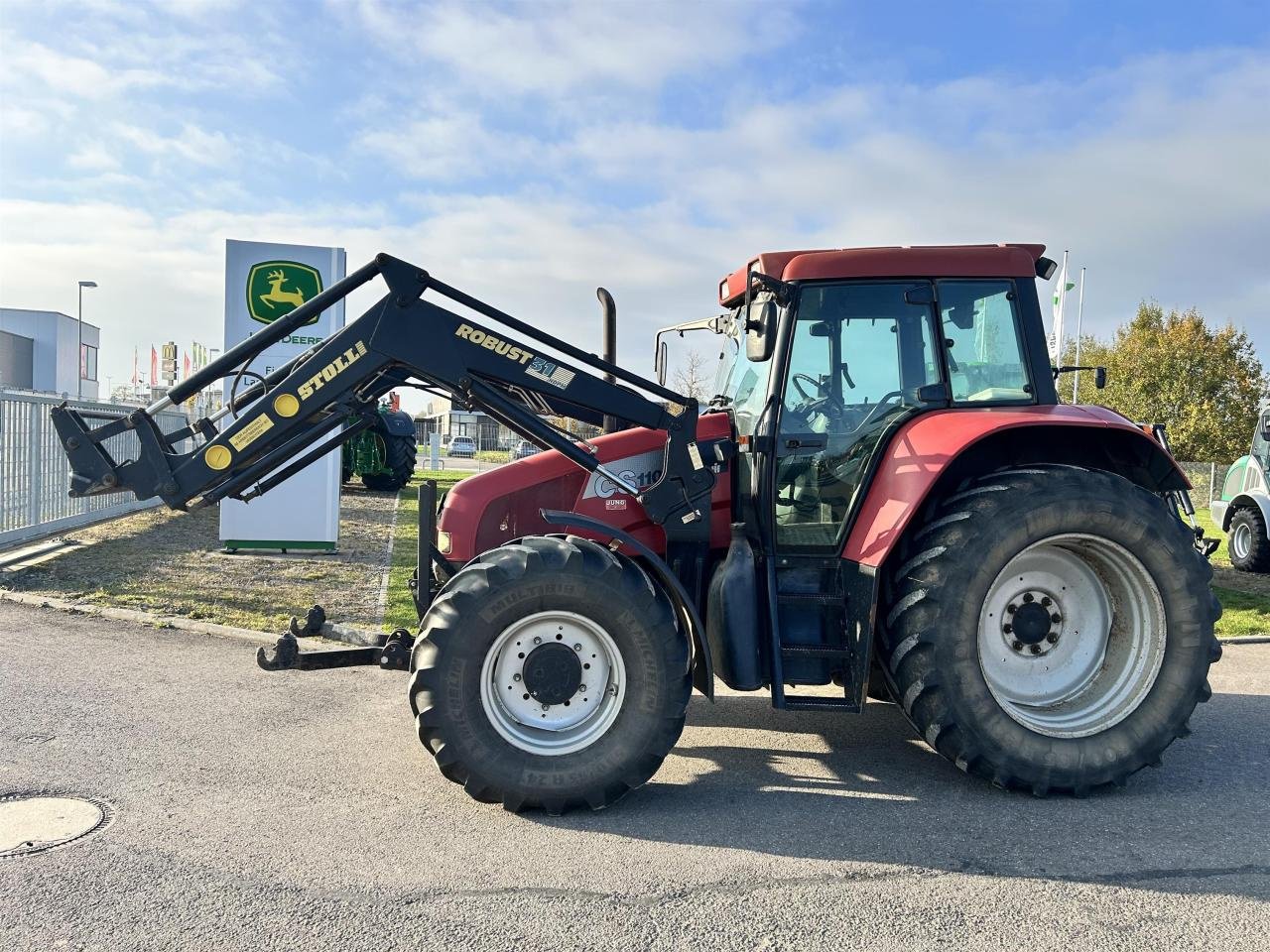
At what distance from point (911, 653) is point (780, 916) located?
145 cm

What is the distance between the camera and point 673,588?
4316mm

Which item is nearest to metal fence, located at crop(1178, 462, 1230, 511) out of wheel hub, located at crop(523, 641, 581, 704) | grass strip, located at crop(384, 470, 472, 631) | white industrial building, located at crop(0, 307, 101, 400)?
grass strip, located at crop(384, 470, 472, 631)

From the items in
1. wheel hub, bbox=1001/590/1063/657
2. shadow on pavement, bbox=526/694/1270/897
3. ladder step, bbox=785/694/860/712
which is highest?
wheel hub, bbox=1001/590/1063/657

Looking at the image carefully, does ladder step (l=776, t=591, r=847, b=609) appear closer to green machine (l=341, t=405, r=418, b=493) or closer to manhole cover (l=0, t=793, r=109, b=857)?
manhole cover (l=0, t=793, r=109, b=857)

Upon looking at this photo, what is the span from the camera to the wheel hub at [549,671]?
4125 mm

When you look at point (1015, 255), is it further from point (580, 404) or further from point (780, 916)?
point (780, 916)

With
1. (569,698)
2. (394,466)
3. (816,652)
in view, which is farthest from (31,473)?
(816,652)

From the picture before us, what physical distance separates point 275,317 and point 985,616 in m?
9.15

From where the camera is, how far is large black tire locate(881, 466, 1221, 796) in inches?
165

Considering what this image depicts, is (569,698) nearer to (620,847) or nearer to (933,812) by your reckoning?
(620,847)

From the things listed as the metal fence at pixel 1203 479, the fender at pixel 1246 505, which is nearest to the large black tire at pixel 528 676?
the fender at pixel 1246 505

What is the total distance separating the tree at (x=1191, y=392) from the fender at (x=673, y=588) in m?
30.8

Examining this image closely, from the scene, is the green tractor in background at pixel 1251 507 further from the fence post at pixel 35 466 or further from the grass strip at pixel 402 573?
the fence post at pixel 35 466

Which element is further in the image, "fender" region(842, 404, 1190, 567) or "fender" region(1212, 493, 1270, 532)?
"fender" region(1212, 493, 1270, 532)
